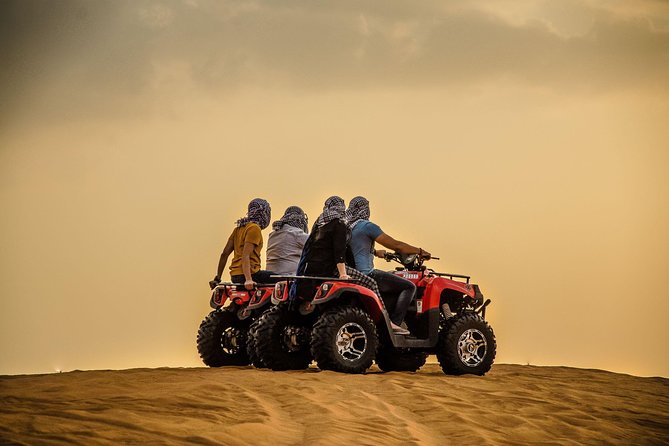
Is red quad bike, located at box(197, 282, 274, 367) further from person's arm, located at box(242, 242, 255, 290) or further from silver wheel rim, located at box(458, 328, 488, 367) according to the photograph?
silver wheel rim, located at box(458, 328, 488, 367)

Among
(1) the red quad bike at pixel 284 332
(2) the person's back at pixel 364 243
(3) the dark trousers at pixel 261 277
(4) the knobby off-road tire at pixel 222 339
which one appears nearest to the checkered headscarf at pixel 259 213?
(3) the dark trousers at pixel 261 277

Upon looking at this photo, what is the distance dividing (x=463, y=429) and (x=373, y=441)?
123 centimetres

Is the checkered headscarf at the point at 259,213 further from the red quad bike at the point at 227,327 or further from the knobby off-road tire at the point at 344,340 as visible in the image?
the knobby off-road tire at the point at 344,340

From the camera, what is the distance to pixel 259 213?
50.3ft

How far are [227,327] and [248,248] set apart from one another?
1168 millimetres

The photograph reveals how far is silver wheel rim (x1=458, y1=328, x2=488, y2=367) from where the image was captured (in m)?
14.4

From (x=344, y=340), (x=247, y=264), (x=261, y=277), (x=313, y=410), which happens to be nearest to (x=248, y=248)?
(x=247, y=264)

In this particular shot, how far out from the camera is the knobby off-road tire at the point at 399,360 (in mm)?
15297

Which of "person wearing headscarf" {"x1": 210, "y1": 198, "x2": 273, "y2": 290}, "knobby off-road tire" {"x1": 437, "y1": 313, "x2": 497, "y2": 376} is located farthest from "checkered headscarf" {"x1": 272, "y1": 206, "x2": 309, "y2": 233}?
"knobby off-road tire" {"x1": 437, "y1": 313, "x2": 497, "y2": 376}

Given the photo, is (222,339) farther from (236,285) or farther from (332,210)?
(332,210)

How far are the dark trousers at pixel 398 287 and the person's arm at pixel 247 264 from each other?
1.60 m

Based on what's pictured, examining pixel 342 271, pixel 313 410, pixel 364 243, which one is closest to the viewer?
pixel 313 410

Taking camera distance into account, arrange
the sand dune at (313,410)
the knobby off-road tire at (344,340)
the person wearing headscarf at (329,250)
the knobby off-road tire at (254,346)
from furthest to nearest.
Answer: the knobby off-road tire at (254,346), the person wearing headscarf at (329,250), the knobby off-road tire at (344,340), the sand dune at (313,410)

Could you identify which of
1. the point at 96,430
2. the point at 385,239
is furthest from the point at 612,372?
the point at 96,430
